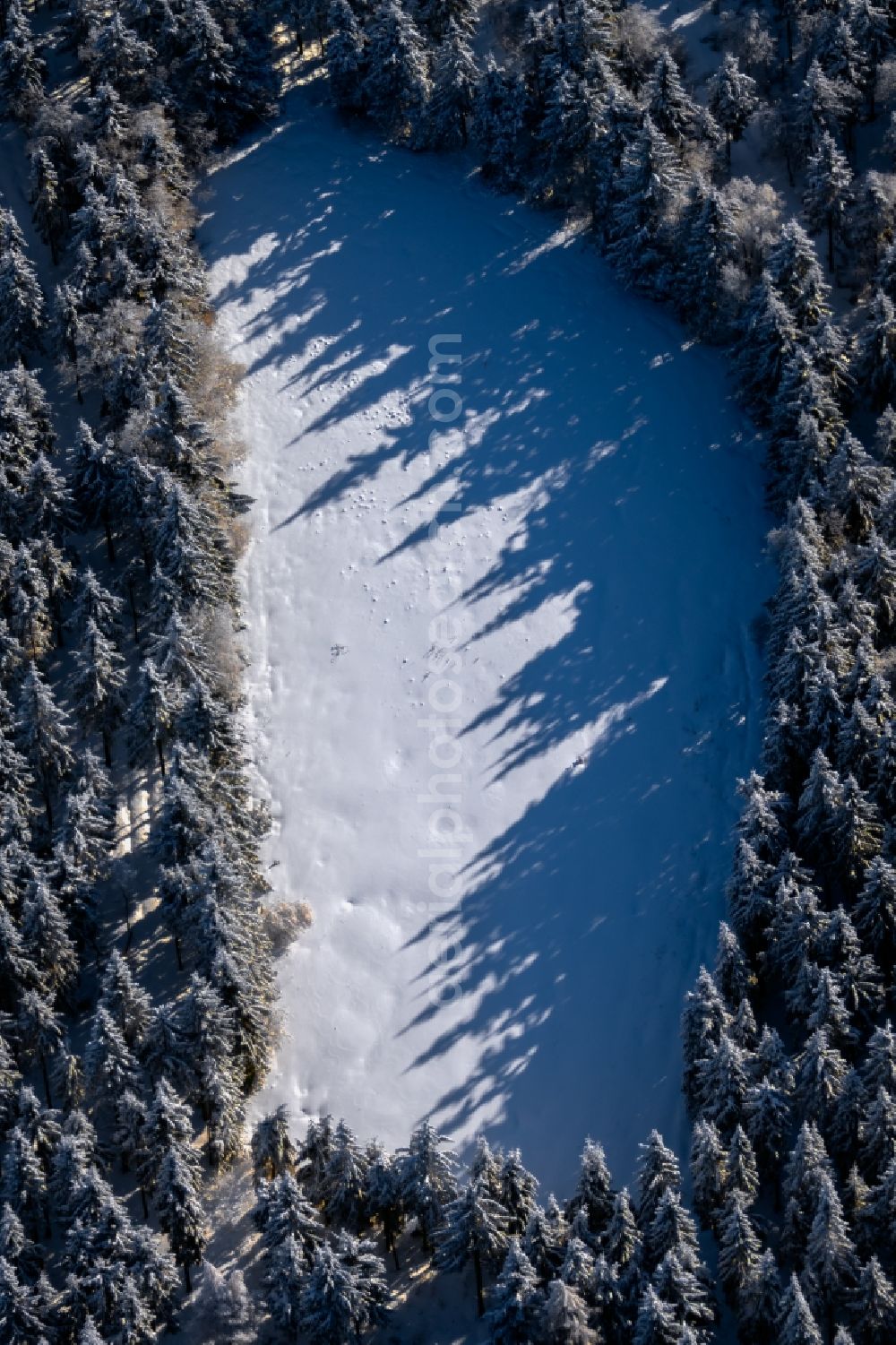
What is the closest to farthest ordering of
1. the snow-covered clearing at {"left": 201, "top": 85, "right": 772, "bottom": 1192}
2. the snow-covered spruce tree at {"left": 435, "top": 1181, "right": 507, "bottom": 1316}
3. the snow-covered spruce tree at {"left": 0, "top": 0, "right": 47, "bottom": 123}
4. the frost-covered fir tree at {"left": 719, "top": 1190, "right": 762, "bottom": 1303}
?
the frost-covered fir tree at {"left": 719, "top": 1190, "right": 762, "bottom": 1303} < the snow-covered spruce tree at {"left": 435, "top": 1181, "right": 507, "bottom": 1316} < the snow-covered clearing at {"left": 201, "top": 85, "right": 772, "bottom": 1192} < the snow-covered spruce tree at {"left": 0, "top": 0, "right": 47, "bottom": 123}

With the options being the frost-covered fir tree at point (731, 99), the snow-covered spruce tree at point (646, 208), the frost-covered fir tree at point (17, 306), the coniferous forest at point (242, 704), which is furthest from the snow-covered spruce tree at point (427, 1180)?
the frost-covered fir tree at point (731, 99)

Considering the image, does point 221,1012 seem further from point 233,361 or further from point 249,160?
point 249,160

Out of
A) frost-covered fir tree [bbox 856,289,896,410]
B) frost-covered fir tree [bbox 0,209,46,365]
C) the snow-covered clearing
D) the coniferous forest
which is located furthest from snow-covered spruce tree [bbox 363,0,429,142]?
frost-covered fir tree [bbox 856,289,896,410]

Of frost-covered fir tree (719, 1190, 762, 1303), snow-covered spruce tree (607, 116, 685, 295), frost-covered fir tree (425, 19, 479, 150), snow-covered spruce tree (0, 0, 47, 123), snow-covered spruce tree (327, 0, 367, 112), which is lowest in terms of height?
frost-covered fir tree (719, 1190, 762, 1303)

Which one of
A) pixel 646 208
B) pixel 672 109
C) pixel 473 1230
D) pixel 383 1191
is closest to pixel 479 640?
pixel 646 208

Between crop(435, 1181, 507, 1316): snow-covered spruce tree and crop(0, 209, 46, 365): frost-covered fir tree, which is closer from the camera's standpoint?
crop(435, 1181, 507, 1316): snow-covered spruce tree

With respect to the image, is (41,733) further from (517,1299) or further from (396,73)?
(396,73)

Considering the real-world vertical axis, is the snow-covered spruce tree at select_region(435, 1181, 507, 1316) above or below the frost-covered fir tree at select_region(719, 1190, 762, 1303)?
above

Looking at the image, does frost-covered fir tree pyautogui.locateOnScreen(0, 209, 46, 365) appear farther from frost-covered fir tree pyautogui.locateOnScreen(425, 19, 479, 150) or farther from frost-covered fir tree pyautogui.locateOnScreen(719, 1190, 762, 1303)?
frost-covered fir tree pyautogui.locateOnScreen(719, 1190, 762, 1303)
